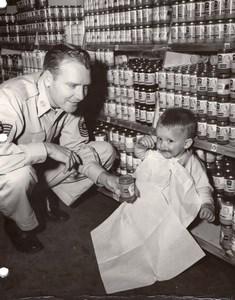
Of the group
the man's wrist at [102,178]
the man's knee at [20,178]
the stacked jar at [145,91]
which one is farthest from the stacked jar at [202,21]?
the man's knee at [20,178]

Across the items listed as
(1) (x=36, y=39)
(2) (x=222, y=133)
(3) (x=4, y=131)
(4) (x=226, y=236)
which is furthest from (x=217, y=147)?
(1) (x=36, y=39)

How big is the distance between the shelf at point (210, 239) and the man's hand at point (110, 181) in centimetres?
68

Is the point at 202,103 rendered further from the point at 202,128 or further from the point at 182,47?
the point at 182,47

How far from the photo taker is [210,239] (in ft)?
7.84

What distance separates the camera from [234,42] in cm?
215

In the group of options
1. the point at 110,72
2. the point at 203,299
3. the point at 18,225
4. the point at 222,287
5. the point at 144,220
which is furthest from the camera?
the point at 110,72

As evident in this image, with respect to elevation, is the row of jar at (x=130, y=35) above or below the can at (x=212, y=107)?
above

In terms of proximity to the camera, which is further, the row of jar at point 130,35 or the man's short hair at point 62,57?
the row of jar at point 130,35

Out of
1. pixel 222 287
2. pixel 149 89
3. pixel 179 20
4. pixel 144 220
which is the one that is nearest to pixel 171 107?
pixel 149 89

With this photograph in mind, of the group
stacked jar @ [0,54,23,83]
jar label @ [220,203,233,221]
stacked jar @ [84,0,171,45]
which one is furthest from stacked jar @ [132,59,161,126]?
stacked jar @ [0,54,23,83]

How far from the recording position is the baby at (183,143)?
2.28 m

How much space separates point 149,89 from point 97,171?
31.1 inches

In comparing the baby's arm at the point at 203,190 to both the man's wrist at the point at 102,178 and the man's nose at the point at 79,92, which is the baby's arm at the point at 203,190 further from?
the man's nose at the point at 79,92

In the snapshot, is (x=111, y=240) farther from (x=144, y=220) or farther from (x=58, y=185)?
(x=58, y=185)
